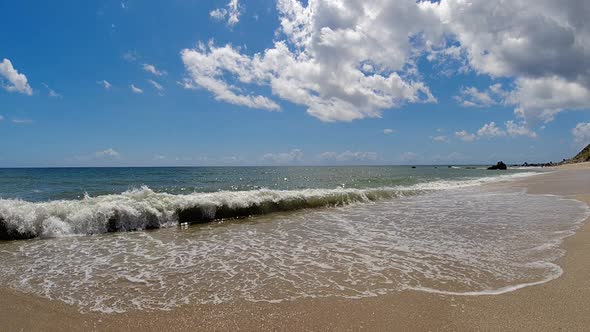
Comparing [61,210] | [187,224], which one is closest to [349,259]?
[187,224]

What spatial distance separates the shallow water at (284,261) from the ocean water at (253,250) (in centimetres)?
3

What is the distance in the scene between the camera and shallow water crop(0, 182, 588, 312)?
520 cm

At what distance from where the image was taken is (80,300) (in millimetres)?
4945

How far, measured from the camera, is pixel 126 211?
1139cm

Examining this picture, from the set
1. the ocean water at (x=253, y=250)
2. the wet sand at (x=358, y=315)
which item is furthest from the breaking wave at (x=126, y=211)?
the wet sand at (x=358, y=315)

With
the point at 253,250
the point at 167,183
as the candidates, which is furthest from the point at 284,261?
the point at 167,183

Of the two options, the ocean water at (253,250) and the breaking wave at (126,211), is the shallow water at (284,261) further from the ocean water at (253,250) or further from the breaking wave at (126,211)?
the breaking wave at (126,211)

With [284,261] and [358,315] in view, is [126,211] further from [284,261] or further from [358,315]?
[358,315]

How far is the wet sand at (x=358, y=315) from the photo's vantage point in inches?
157

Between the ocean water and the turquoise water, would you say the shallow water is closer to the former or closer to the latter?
the ocean water

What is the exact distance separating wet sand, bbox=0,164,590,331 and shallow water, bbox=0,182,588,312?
0.28 m

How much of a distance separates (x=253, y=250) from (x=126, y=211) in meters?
6.08

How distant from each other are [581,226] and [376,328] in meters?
9.54

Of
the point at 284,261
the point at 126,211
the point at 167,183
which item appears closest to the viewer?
the point at 284,261
